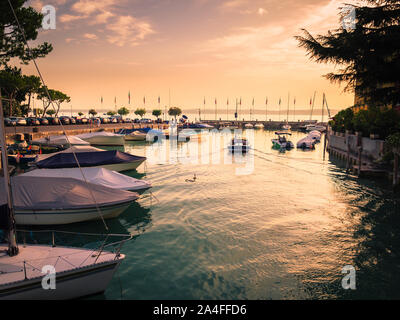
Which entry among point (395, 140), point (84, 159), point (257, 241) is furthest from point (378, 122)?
point (84, 159)

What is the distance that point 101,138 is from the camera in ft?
186

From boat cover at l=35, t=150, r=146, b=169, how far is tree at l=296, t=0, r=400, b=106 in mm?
22779

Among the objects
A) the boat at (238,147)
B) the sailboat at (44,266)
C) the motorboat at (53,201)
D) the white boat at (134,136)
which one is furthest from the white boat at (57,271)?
the white boat at (134,136)

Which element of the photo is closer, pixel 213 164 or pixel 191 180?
pixel 191 180

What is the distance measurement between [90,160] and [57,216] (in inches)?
532

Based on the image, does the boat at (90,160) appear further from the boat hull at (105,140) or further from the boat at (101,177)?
the boat hull at (105,140)

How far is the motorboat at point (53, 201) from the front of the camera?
13.7 meters

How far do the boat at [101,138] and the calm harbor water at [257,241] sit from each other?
3374 centimetres

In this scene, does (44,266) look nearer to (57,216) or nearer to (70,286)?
(70,286)
